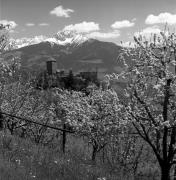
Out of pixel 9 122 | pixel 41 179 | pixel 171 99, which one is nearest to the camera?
pixel 41 179

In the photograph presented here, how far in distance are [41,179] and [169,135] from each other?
262 cm

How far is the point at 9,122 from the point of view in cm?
1975

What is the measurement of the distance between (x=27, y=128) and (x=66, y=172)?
493 inches

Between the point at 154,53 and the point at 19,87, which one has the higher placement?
the point at 154,53

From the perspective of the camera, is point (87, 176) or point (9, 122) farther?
point (9, 122)

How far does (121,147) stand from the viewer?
1235 centimetres

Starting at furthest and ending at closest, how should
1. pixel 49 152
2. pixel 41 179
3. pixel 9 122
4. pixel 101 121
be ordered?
pixel 9 122
pixel 49 152
pixel 101 121
pixel 41 179

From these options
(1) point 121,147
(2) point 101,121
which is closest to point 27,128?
(1) point 121,147

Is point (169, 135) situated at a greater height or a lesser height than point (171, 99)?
lesser

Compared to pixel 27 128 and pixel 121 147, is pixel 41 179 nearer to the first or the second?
pixel 121 147

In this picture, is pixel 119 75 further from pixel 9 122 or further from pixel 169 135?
pixel 9 122

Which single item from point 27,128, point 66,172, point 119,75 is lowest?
point 27,128

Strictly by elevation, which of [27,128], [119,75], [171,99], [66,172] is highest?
[119,75]

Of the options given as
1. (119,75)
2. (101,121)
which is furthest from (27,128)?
(119,75)
